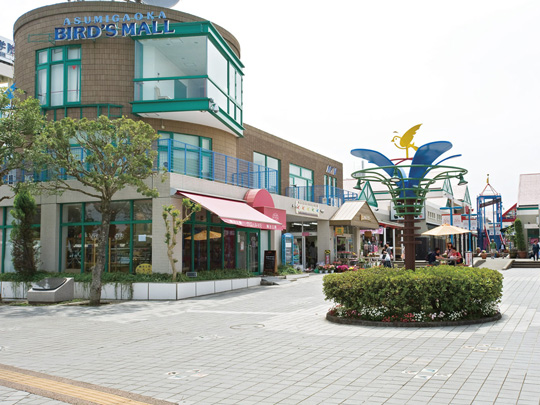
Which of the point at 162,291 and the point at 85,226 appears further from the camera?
the point at 85,226

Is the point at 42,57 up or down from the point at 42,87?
up

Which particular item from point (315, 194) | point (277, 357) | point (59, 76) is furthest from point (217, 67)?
point (277, 357)

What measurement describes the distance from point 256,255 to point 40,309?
1191cm

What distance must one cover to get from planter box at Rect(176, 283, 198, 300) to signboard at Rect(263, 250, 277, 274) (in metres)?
7.09

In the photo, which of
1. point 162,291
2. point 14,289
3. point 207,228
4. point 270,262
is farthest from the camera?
point 270,262

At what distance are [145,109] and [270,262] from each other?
9255mm

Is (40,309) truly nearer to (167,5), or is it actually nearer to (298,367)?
(298,367)

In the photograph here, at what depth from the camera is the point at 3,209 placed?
22.3m

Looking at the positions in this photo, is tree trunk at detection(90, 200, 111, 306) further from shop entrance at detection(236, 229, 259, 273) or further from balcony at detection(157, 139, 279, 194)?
shop entrance at detection(236, 229, 259, 273)

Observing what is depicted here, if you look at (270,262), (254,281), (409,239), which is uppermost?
(409,239)

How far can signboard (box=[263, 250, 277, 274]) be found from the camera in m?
24.9

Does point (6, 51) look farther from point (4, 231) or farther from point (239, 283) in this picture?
point (239, 283)

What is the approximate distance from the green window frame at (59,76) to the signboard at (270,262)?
1081 centimetres

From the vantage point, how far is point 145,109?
67.2 ft
